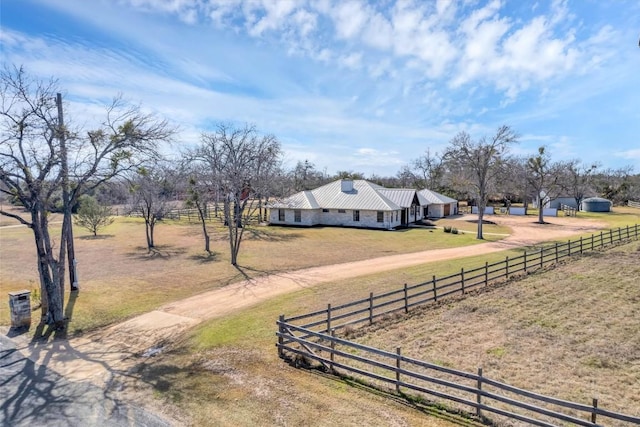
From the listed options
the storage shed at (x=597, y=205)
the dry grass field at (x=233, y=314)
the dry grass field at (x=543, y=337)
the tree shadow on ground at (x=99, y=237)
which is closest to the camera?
the dry grass field at (x=233, y=314)

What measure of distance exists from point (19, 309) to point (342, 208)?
3221 cm

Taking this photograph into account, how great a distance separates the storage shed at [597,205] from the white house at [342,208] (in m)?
38.7

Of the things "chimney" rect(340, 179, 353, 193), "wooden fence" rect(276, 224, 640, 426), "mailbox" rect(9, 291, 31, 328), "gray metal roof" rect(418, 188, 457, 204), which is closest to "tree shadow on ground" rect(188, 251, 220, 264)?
"mailbox" rect(9, 291, 31, 328)

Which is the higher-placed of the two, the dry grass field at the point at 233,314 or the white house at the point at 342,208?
the white house at the point at 342,208

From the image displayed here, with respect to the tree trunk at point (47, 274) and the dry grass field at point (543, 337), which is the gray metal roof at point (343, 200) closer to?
the dry grass field at point (543, 337)

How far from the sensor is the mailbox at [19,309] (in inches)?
539

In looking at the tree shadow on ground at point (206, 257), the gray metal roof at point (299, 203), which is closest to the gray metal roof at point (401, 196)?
the gray metal roof at point (299, 203)

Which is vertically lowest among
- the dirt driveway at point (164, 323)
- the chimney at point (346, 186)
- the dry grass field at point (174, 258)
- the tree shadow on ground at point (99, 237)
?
the dirt driveway at point (164, 323)

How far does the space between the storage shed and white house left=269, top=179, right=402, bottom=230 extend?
38702 mm

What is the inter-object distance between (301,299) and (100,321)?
7649 mm

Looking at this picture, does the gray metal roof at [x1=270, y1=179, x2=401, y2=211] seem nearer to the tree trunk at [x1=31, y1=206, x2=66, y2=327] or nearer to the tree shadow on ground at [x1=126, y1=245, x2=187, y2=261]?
the tree shadow on ground at [x1=126, y1=245, x2=187, y2=261]

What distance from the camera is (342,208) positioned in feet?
141

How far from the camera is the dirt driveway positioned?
1095cm

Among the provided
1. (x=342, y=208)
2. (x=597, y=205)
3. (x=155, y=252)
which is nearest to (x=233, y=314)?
(x=155, y=252)
